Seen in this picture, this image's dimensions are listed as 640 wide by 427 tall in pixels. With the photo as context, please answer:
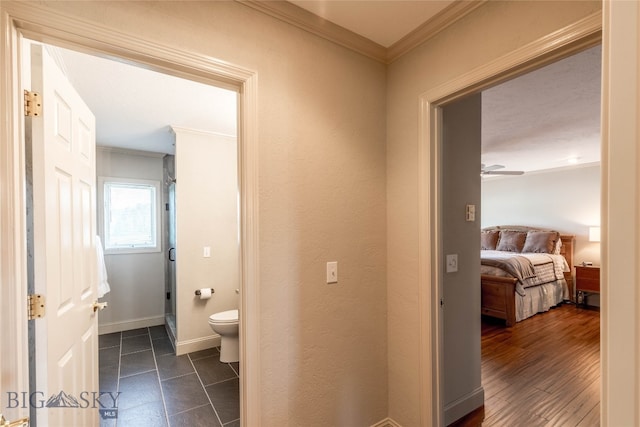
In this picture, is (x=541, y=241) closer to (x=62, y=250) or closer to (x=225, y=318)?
(x=225, y=318)

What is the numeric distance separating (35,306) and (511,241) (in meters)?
6.83

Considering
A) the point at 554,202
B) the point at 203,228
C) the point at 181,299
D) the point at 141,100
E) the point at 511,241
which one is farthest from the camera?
the point at 511,241

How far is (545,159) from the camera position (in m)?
5.05

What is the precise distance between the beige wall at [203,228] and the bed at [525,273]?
138 inches

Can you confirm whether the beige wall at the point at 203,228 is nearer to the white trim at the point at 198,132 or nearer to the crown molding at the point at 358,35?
the white trim at the point at 198,132

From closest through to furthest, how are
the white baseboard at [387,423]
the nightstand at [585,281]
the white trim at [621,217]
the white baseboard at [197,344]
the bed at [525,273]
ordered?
the white trim at [621,217]
the white baseboard at [387,423]
the white baseboard at [197,344]
the bed at [525,273]
the nightstand at [585,281]

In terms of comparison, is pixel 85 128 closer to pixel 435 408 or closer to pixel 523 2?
pixel 523 2

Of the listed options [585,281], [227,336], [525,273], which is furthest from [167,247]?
[585,281]

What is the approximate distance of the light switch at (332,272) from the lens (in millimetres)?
1693

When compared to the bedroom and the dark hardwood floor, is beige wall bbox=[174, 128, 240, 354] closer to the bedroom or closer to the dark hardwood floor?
the bedroom

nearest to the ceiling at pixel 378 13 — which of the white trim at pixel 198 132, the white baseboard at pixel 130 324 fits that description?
the white trim at pixel 198 132

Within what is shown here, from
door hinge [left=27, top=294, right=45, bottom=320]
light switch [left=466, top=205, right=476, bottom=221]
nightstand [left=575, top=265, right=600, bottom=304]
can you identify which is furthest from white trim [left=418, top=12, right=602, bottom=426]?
nightstand [left=575, top=265, right=600, bottom=304]

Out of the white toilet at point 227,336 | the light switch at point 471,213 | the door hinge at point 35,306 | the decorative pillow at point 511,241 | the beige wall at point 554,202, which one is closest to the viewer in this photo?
the door hinge at point 35,306

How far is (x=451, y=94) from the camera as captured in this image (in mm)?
1563
